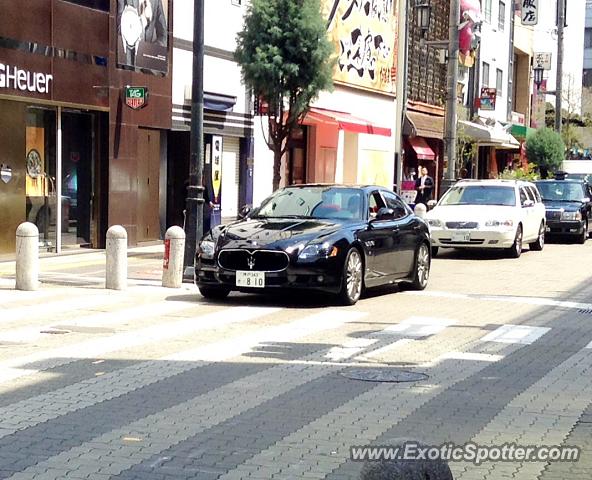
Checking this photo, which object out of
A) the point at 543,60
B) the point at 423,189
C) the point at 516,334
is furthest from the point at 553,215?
the point at 543,60

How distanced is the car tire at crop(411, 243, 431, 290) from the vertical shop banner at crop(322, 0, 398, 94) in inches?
575

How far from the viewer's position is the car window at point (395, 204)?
51.5 ft

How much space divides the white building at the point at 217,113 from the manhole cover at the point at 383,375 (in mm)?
14569

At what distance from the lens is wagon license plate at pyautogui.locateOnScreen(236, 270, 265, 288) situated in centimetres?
1333

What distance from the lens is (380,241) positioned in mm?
14695

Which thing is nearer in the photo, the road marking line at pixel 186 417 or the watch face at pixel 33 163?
the road marking line at pixel 186 417

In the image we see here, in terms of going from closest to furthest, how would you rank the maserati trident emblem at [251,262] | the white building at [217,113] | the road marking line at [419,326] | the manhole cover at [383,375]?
1. the manhole cover at [383,375]
2. the road marking line at [419,326]
3. the maserati trident emblem at [251,262]
4. the white building at [217,113]

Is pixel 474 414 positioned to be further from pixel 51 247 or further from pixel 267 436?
pixel 51 247

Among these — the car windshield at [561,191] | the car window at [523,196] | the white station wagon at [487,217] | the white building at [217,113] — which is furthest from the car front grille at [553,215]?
the white building at [217,113]

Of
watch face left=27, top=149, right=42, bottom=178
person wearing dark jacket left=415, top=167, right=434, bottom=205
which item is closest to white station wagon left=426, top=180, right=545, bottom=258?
person wearing dark jacket left=415, top=167, right=434, bottom=205

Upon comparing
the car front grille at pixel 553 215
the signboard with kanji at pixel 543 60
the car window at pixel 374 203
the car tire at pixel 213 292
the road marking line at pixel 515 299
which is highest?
the signboard with kanji at pixel 543 60

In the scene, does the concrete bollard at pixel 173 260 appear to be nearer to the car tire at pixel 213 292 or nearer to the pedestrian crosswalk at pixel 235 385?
the car tire at pixel 213 292

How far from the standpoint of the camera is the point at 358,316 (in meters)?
13.0

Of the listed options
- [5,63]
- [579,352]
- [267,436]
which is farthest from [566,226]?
[267,436]
